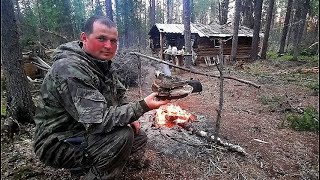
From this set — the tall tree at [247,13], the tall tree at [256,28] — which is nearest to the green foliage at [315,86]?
the tall tree at [256,28]

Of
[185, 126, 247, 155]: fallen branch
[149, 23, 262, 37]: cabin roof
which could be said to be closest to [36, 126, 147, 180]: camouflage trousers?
[185, 126, 247, 155]: fallen branch

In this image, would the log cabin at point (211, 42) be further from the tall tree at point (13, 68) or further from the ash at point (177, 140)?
the tall tree at point (13, 68)

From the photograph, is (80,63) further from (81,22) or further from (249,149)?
(81,22)

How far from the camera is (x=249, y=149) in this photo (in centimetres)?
418

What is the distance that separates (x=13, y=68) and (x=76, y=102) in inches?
121

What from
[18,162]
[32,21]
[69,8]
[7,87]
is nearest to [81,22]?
[69,8]

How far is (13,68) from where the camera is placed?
464cm

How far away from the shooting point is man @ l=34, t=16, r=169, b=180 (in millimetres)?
2422

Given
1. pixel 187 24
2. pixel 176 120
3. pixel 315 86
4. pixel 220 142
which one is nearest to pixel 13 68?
pixel 176 120

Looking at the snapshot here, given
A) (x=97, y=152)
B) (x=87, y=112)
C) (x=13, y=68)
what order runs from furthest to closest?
1. (x=13, y=68)
2. (x=97, y=152)
3. (x=87, y=112)

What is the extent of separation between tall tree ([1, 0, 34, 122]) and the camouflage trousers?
2.47 m

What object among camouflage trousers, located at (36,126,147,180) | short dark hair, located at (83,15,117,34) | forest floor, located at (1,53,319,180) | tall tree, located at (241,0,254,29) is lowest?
forest floor, located at (1,53,319,180)

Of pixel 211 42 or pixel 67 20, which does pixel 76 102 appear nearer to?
pixel 211 42

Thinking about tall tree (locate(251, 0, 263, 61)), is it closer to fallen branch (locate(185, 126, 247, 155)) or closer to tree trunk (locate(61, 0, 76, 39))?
tree trunk (locate(61, 0, 76, 39))
